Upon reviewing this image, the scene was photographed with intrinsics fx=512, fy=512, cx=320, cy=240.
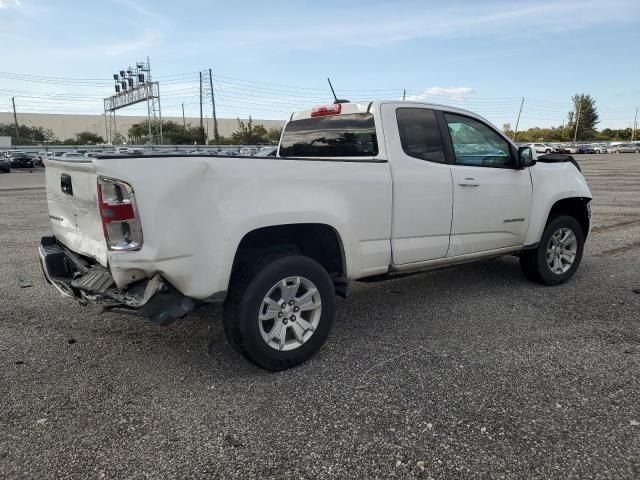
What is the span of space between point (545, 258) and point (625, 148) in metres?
77.1

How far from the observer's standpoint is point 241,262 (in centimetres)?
346

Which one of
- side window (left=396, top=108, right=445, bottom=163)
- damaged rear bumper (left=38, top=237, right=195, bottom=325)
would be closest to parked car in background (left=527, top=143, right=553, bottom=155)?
side window (left=396, top=108, right=445, bottom=163)

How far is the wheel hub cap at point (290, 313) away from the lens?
3455mm

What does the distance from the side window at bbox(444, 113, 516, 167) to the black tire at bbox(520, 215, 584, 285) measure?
0.96m

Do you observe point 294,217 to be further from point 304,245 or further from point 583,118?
point 583,118

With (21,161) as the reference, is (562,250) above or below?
above

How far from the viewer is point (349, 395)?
10.6 feet

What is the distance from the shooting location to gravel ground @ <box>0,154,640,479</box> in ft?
8.43

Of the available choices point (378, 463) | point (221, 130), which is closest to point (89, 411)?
point (378, 463)

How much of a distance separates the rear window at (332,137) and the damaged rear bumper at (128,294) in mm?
2012

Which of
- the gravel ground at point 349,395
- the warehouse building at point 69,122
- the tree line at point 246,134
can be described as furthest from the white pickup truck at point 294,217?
the warehouse building at point 69,122

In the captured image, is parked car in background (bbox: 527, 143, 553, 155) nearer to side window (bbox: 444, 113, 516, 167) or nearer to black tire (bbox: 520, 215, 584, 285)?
side window (bbox: 444, 113, 516, 167)

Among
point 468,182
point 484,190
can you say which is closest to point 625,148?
point 484,190

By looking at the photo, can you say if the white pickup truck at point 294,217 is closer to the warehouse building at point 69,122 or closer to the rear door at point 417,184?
the rear door at point 417,184
